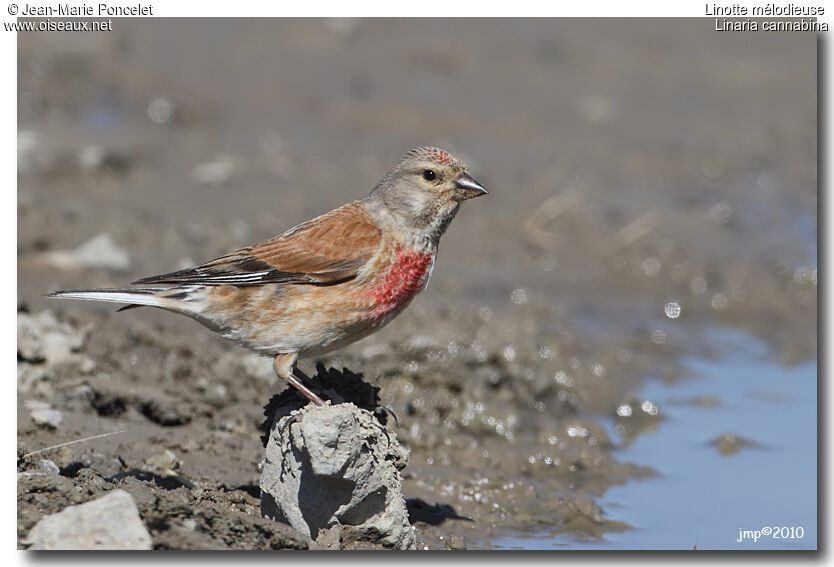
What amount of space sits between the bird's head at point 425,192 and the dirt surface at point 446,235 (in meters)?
1.48

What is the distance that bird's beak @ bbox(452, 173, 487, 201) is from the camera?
5.41m

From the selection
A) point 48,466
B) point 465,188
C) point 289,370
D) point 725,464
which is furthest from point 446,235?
point 48,466

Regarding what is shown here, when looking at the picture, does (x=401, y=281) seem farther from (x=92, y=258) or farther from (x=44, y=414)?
(x=92, y=258)

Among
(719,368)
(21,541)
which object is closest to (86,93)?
(719,368)

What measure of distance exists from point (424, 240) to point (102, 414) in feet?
6.77

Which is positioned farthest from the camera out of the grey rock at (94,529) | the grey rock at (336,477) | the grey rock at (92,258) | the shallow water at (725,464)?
the grey rock at (92,258)

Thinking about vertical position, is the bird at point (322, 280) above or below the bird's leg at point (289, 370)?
above

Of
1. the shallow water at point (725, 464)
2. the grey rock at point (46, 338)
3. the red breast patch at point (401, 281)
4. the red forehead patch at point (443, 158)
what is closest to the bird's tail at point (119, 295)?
the red breast patch at point (401, 281)

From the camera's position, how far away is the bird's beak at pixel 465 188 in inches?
213

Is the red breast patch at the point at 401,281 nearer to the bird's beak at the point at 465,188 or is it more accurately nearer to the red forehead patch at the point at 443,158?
the bird's beak at the point at 465,188

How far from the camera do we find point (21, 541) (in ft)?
13.7

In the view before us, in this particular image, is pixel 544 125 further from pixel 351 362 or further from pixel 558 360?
pixel 351 362

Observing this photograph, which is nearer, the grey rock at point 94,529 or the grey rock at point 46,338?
the grey rock at point 94,529

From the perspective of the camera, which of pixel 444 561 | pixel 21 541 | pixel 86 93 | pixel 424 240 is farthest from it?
pixel 86 93
